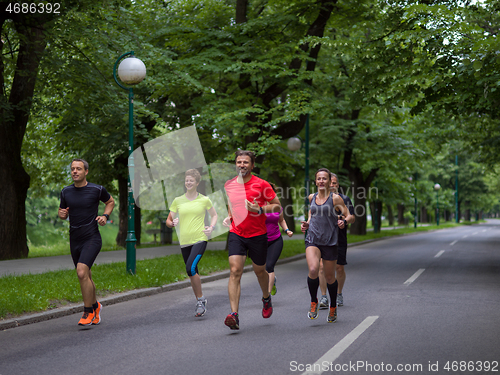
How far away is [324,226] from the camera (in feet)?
21.0

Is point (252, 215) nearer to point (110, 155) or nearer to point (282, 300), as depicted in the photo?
point (282, 300)

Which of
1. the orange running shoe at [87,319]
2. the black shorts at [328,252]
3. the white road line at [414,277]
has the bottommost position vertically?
the white road line at [414,277]

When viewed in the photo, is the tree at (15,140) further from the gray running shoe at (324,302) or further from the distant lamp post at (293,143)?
the gray running shoe at (324,302)

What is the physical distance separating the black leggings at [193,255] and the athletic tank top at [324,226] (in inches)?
60.2

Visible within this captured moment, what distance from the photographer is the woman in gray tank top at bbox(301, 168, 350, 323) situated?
20.9 feet

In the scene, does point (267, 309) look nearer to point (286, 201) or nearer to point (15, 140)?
point (15, 140)

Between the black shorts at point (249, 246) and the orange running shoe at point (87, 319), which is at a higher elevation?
the black shorts at point (249, 246)

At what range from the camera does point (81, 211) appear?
21.1ft

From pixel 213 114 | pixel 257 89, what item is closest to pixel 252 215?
pixel 213 114

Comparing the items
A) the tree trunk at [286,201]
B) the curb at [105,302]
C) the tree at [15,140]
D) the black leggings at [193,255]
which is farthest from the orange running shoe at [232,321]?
the tree trunk at [286,201]

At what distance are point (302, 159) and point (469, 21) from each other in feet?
44.9

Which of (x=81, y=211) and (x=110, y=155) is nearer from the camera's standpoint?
(x=81, y=211)

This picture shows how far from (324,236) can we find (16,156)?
36.1 feet

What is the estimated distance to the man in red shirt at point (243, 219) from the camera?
19.4 feet
